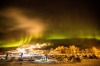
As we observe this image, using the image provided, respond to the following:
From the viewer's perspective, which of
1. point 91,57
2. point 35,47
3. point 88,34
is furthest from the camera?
point 88,34

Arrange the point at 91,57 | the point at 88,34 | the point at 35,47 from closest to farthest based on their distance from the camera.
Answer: the point at 91,57, the point at 35,47, the point at 88,34

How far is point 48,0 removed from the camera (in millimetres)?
4812

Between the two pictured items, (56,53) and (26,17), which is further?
(26,17)

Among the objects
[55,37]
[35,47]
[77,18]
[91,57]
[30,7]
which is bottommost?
[91,57]

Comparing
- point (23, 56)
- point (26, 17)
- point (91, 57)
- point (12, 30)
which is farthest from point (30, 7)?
point (91, 57)

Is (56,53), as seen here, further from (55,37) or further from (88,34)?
(88,34)

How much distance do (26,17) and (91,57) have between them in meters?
2.17

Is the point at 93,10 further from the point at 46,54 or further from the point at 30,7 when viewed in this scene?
the point at 46,54

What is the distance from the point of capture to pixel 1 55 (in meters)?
3.63

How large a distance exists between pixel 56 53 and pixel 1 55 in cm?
116

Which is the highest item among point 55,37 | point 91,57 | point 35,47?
point 55,37

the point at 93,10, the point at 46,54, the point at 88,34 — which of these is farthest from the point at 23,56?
the point at 93,10

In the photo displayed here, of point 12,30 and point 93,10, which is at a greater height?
point 93,10

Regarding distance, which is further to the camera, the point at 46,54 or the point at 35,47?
Result: the point at 35,47
